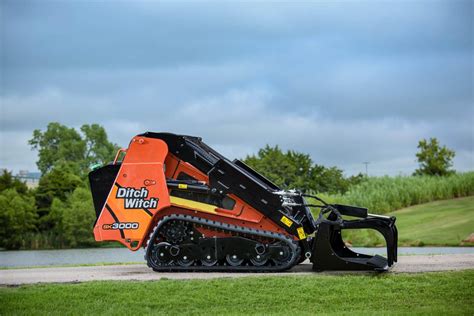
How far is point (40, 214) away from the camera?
48.3m

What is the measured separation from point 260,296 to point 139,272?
3946mm

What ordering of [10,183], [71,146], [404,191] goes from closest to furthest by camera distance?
[404,191] → [10,183] → [71,146]

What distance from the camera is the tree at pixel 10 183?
5025cm

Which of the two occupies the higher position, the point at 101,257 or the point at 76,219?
the point at 76,219

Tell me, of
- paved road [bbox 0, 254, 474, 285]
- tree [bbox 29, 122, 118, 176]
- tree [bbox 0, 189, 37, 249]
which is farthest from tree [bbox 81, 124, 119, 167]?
paved road [bbox 0, 254, 474, 285]

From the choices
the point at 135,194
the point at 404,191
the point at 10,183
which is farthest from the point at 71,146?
the point at 135,194

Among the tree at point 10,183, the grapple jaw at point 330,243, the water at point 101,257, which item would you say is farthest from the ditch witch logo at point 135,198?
the tree at point 10,183

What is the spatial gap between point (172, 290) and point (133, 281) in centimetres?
124

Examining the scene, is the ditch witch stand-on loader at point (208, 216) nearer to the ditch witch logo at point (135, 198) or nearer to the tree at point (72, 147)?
the ditch witch logo at point (135, 198)

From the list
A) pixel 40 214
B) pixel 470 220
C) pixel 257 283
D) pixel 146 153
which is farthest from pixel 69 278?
pixel 40 214

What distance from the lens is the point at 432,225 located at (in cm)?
3984

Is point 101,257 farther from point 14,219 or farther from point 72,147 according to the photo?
point 72,147

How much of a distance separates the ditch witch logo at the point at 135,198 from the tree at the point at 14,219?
27.9 meters

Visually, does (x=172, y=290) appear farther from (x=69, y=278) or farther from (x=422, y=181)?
(x=422, y=181)
